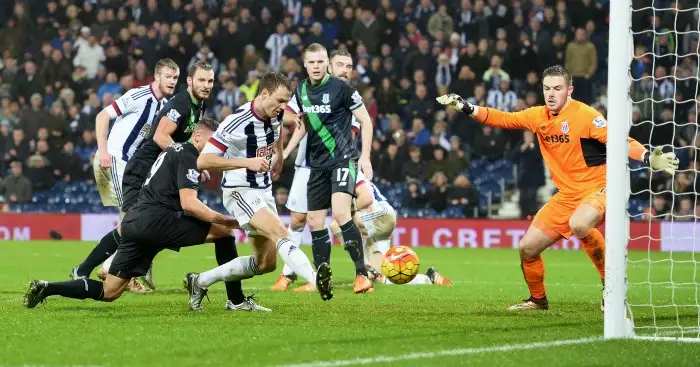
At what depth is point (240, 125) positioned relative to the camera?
27.8 ft

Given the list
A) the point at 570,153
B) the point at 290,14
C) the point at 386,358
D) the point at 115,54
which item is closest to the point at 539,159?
the point at 290,14

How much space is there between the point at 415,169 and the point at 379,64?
8.27 ft

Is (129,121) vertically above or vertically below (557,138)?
above

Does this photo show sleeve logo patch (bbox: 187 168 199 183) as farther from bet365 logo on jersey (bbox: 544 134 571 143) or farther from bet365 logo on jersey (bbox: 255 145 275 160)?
bet365 logo on jersey (bbox: 544 134 571 143)

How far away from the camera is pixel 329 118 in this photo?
35.8ft

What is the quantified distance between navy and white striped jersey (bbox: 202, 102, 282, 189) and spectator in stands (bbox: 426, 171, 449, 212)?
11357 mm

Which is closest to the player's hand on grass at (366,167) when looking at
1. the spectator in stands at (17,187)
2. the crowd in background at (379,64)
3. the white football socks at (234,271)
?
the white football socks at (234,271)

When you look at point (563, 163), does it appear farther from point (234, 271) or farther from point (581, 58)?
point (581, 58)

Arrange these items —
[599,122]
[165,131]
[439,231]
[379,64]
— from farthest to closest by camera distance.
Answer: [379,64] → [439,231] → [165,131] → [599,122]

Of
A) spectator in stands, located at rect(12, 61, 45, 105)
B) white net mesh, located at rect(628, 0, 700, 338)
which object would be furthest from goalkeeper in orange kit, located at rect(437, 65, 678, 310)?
spectator in stands, located at rect(12, 61, 45, 105)

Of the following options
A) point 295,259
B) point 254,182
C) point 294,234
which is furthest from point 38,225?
point 295,259

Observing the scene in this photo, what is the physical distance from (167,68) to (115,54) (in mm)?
12843

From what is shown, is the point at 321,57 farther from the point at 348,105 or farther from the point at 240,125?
the point at 240,125

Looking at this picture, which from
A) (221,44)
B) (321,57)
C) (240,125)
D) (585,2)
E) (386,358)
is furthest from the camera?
(221,44)
